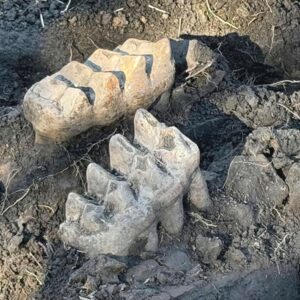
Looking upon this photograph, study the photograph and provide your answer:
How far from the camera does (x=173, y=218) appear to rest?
2.95m

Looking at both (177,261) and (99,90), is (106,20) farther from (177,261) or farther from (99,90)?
(177,261)

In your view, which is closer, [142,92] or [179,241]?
[179,241]

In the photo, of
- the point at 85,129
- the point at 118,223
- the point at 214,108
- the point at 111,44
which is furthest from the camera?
the point at 111,44

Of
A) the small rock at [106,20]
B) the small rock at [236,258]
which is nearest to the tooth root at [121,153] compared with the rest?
the small rock at [236,258]

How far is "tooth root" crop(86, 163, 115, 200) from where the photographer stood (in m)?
2.93

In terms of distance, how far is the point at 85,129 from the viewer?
3244 millimetres

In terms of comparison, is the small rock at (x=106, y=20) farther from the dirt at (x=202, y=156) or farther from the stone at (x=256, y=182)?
the stone at (x=256, y=182)

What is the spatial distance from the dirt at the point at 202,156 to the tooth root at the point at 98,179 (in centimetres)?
22

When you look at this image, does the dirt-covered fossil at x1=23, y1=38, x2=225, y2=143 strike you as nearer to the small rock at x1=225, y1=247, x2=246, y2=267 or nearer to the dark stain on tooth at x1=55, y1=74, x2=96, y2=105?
the dark stain on tooth at x1=55, y1=74, x2=96, y2=105

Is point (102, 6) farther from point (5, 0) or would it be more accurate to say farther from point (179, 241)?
point (179, 241)

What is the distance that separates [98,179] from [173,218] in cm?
28

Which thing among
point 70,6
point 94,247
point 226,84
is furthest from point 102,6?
point 94,247

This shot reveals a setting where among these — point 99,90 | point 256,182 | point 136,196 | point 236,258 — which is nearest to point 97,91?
point 99,90

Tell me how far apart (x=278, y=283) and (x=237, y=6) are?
5.09ft
